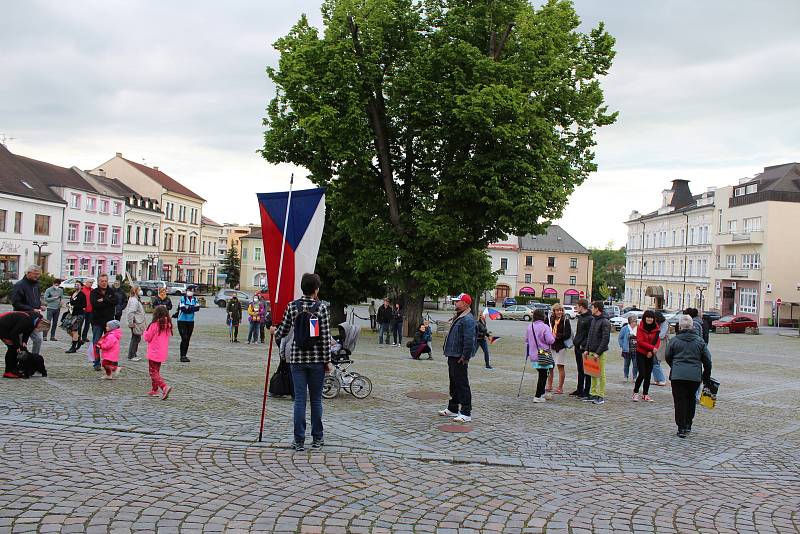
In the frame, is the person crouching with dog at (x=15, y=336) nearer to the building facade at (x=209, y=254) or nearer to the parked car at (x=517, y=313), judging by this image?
the parked car at (x=517, y=313)

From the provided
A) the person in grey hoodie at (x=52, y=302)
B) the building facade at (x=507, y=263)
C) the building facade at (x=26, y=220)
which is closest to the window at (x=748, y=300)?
the building facade at (x=507, y=263)

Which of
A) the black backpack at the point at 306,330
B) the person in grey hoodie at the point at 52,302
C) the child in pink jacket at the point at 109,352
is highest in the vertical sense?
the black backpack at the point at 306,330

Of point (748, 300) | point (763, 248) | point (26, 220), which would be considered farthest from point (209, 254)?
point (763, 248)

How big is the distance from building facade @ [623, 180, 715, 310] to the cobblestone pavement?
5938 centimetres

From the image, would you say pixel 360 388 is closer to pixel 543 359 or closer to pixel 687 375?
pixel 543 359

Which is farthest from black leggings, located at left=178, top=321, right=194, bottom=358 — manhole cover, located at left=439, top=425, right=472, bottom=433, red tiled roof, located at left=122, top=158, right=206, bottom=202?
red tiled roof, located at left=122, top=158, right=206, bottom=202

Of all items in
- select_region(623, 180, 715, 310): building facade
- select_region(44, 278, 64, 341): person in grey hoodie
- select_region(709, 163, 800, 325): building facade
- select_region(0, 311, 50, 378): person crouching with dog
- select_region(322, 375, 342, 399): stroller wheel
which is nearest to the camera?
select_region(322, 375, 342, 399): stroller wheel

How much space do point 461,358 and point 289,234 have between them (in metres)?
3.11

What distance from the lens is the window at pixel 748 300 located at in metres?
64.2

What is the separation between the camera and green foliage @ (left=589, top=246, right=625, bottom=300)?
133 m

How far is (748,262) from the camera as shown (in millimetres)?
65312

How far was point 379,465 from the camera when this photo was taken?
24.9 ft

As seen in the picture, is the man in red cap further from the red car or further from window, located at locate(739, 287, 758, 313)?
window, located at locate(739, 287, 758, 313)

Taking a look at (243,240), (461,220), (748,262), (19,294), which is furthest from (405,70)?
(243,240)
